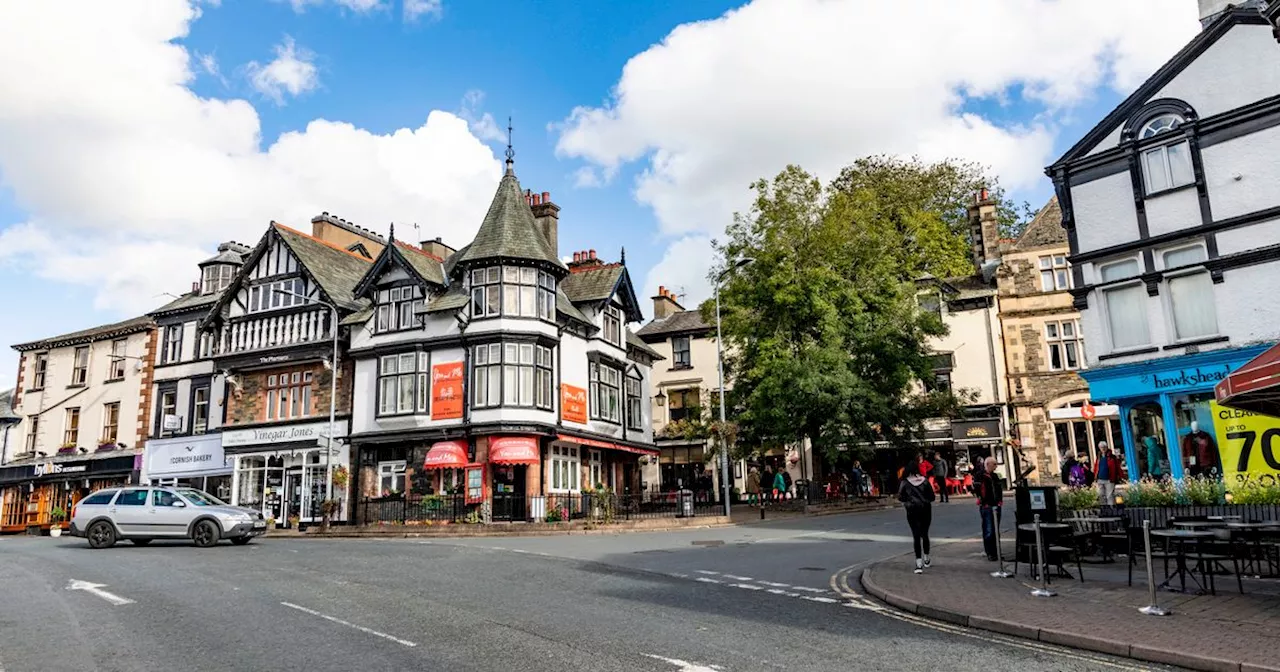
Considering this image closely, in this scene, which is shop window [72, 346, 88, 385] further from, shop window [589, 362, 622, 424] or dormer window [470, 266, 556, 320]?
shop window [589, 362, 622, 424]

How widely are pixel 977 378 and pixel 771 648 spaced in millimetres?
34678

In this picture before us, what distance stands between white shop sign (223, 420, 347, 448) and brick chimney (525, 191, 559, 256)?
11196 mm

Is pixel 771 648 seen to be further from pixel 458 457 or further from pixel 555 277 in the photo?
pixel 555 277

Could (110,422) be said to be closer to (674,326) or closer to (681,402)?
(681,402)

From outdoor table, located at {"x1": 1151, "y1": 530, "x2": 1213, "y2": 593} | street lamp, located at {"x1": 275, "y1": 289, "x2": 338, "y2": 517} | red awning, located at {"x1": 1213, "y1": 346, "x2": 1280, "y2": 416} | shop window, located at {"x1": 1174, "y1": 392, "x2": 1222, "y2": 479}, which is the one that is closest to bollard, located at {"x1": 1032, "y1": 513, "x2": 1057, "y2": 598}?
outdoor table, located at {"x1": 1151, "y1": 530, "x2": 1213, "y2": 593}

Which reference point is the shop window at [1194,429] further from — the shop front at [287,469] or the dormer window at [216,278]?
the dormer window at [216,278]

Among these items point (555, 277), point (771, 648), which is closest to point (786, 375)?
point (555, 277)

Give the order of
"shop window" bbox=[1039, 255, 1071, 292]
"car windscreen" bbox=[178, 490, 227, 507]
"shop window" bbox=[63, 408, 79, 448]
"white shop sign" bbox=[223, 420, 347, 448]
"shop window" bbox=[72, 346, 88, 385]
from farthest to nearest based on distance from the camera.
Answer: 1. "shop window" bbox=[72, 346, 88, 385]
2. "shop window" bbox=[63, 408, 79, 448]
3. "shop window" bbox=[1039, 255, 1071, 292]
4. "white shop sign" bbox=[223, 420, 347, 448]
5. "car windscreen" bbox=[178, 490, 227, 507]

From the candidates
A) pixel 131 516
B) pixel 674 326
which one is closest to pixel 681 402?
pixel 674 326

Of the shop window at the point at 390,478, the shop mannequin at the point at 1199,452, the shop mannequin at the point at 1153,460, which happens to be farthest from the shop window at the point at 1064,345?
the shop window at the point at 390,478

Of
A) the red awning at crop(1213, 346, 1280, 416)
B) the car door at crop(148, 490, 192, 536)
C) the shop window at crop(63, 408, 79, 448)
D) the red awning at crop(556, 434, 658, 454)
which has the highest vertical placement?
the shop window at crop(63, 408, 79, 448)

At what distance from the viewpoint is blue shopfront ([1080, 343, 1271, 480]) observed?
18.6 metres

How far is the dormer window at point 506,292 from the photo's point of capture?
96.7 feet

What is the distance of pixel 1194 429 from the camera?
17.7 m
